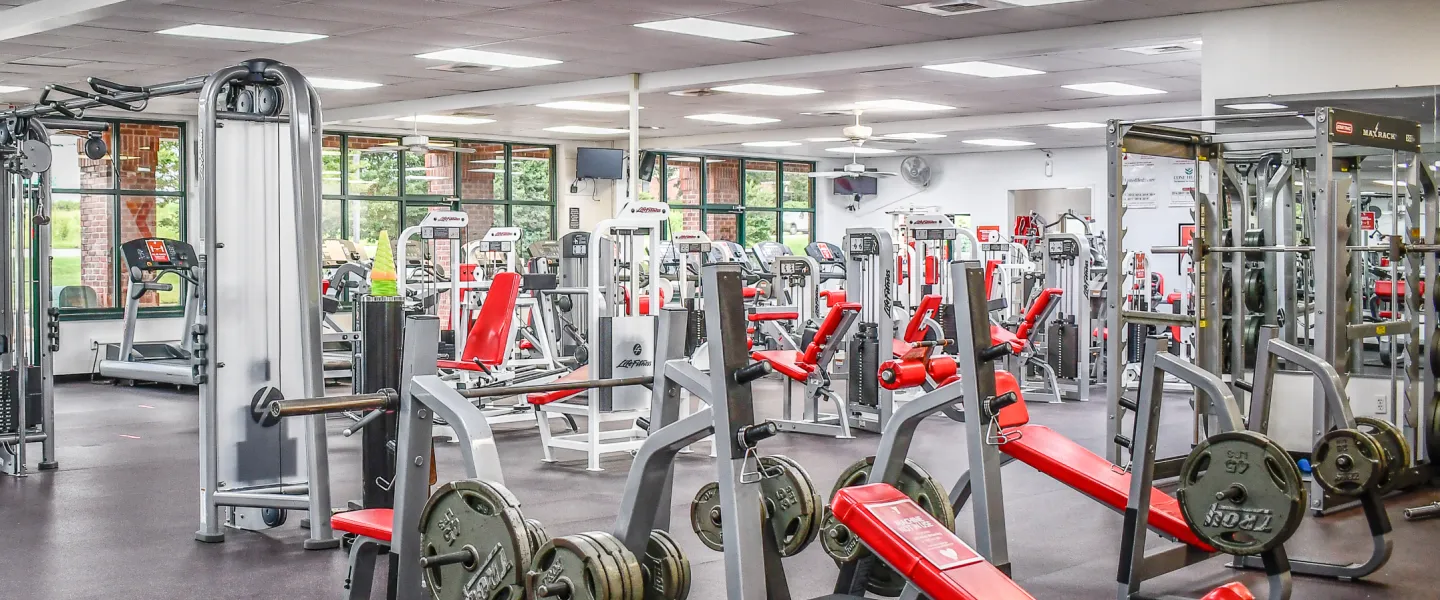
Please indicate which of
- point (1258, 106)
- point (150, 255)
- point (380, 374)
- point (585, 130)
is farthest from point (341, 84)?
point (1258, 106)

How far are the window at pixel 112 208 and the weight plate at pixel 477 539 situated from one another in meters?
10.2

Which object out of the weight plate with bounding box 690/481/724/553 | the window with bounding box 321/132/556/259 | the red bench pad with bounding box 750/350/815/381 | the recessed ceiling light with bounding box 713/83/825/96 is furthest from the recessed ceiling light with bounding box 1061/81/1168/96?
the weight plate with bounding box 690/481/724/553

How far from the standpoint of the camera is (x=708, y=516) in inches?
137

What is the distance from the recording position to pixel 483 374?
798 cm

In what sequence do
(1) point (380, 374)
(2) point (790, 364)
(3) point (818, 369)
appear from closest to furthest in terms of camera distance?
(1) point (380, 374) → (2) point (790, 364) → (3) point (818, 369)

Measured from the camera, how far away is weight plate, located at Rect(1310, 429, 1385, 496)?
434 centimetres

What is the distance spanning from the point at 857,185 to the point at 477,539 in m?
15.5

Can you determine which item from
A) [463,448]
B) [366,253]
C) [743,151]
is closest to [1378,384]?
[463,448]

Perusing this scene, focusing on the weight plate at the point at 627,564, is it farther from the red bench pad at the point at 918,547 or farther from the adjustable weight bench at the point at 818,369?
the adjustable weight bench at the point at 818,369

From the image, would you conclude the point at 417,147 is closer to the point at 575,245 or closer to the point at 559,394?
the point at 575,245

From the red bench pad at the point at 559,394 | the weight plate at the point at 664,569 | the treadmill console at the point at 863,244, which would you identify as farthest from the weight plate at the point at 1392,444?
the treadmill console at the point at 863,244

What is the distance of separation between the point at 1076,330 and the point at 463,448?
7.70 meters

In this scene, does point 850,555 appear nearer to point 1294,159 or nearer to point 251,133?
point 251,133

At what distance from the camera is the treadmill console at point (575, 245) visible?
9.05 meters
